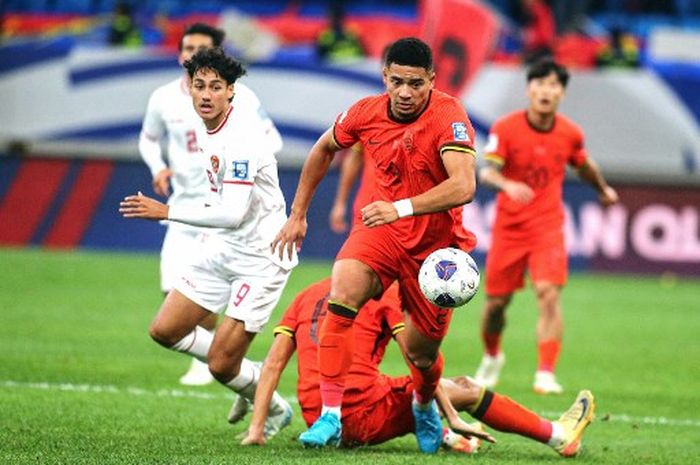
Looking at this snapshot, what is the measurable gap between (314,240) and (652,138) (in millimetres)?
5103

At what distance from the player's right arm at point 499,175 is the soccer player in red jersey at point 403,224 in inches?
112

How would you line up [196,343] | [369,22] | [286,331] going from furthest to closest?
[369,22]
[196,343]
[286,331]

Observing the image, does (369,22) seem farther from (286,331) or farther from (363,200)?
(286,331)

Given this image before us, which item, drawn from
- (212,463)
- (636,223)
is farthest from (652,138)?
(212,463)

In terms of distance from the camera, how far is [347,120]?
8.26 m

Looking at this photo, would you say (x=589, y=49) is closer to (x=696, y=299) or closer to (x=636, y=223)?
(x=636, y=223)

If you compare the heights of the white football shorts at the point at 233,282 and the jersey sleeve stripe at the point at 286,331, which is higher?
the white football shorts at the point at 233,282

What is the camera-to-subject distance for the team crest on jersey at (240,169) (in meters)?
8.32

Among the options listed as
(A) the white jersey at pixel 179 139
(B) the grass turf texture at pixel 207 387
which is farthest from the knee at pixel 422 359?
(A) the white jersey at pixel 179 139

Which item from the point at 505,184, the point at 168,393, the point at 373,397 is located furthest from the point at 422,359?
the point at 505,184

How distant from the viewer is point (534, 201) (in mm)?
12023

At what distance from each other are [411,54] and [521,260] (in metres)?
4.38

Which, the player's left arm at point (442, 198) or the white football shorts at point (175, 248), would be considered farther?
the white football shorts at point (175, 248)

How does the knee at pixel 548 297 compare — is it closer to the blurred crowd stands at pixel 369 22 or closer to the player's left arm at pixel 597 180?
the player's left arm at pixel 597 180
